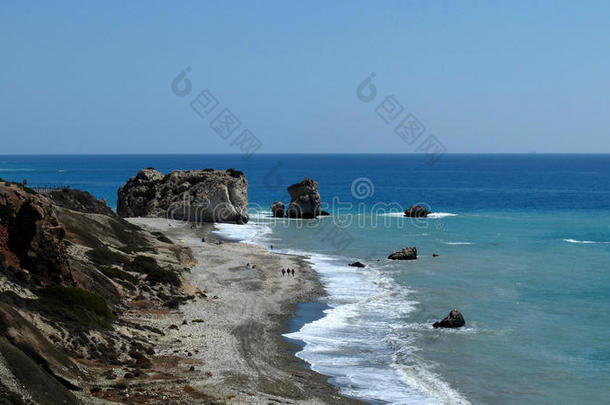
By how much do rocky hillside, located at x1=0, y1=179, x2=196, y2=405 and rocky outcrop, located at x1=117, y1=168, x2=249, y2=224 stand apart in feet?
141

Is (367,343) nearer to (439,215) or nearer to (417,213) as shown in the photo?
(417,213)

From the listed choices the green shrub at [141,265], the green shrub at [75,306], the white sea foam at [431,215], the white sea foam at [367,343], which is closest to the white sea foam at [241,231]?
the white sea foam at [367,343]

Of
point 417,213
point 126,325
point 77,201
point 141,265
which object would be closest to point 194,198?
point 77,201

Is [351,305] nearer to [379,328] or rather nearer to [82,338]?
[379,328]

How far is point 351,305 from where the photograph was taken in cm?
4462

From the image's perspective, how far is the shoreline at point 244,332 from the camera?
25.7 meters

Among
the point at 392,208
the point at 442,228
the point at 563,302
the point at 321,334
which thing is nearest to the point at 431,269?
the point at 563,302

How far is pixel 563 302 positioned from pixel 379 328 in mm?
16107

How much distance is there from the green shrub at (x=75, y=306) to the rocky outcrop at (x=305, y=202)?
7310cm

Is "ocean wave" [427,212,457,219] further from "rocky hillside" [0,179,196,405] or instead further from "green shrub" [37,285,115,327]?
"green shrub" [37,285,115,327]

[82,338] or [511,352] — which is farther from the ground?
[82,338]

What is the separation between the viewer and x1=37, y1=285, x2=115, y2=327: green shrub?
92.2ft

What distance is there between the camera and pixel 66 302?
29672 mm

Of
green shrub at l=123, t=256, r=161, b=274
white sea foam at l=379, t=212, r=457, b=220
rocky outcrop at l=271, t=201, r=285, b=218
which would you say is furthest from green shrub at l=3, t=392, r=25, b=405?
white sea foam at l=379, t=212, r=457, b=220
